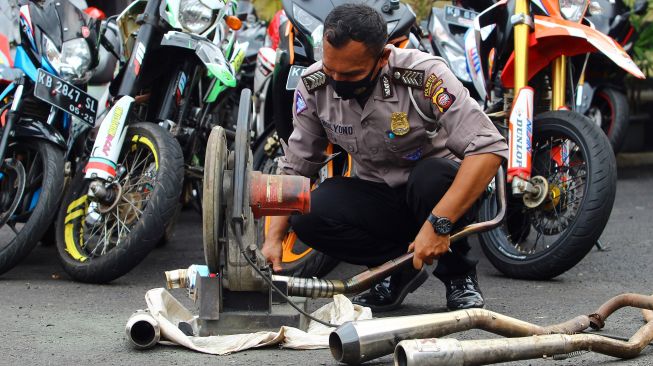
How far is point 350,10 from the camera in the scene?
3.69m

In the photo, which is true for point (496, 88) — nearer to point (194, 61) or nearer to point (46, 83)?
point (194, 61)

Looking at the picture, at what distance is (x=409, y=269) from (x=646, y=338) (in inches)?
44.7

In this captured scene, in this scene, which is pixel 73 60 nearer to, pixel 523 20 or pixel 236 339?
pixel 523 20

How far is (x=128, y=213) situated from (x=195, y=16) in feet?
3.25

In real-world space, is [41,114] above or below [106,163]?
above

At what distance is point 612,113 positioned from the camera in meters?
8.01

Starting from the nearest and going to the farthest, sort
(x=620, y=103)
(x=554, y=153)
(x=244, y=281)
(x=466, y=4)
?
(x=244, y=281)
(x=554, y=153)
(x=466, y=4)
(x=620, y=103)

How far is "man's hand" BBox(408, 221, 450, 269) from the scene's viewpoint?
363 centimetres

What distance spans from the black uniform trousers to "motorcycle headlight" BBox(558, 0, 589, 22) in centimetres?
148

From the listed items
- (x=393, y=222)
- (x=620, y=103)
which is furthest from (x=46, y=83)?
(x=620, y=103)

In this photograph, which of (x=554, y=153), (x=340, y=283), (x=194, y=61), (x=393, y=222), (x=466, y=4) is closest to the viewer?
(x=340, y=283)

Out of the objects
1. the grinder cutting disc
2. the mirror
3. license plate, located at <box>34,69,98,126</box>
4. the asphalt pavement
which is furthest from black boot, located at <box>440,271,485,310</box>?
the mirror

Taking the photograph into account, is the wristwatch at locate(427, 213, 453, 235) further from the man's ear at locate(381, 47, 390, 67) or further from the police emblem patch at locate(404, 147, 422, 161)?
the man's ear at locate(381, 47, 390, 67)

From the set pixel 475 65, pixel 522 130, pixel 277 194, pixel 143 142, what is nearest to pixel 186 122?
pixel 143 142
